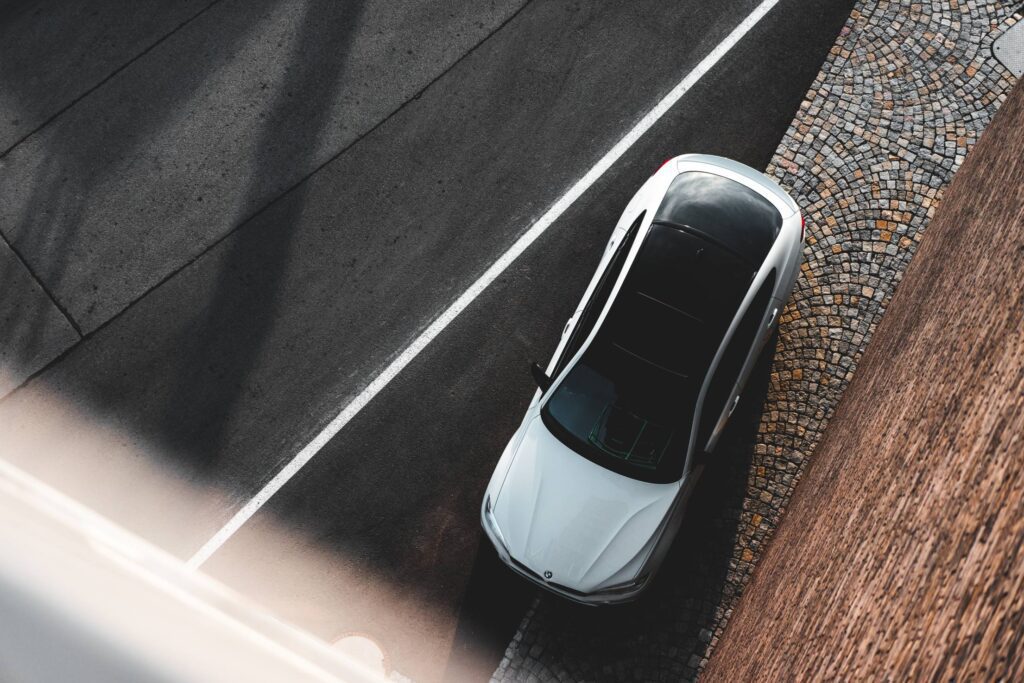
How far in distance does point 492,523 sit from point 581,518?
0.77m

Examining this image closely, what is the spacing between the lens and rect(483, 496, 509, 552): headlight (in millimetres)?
5957

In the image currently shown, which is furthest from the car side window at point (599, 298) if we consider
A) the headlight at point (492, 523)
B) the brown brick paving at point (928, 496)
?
the brown brick paving at point (928, 496)

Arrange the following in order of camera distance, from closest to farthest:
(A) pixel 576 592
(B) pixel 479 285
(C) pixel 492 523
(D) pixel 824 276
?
(A) pixel 576 592 → (C) pixel 492 523 → (D) pixel 824 276 → (B) pixel 479 285

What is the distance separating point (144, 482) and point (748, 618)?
5.43 m

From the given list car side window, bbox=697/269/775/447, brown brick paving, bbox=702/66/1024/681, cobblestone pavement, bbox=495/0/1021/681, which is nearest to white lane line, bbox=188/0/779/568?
cobblestone pavement, bbox=495/0/1021/681

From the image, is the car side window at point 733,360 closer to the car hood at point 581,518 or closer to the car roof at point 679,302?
the car roof at point 679,302

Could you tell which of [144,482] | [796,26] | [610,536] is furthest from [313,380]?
[796,26]

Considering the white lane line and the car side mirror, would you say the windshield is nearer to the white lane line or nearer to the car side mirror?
the car side mirror

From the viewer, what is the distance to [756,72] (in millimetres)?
6984

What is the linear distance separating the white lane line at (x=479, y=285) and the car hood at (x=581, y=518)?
1607 mm

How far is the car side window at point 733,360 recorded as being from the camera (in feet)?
18.5

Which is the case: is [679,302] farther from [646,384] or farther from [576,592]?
[576,592]

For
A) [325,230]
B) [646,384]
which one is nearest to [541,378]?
[646,384]

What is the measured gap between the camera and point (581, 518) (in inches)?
227
